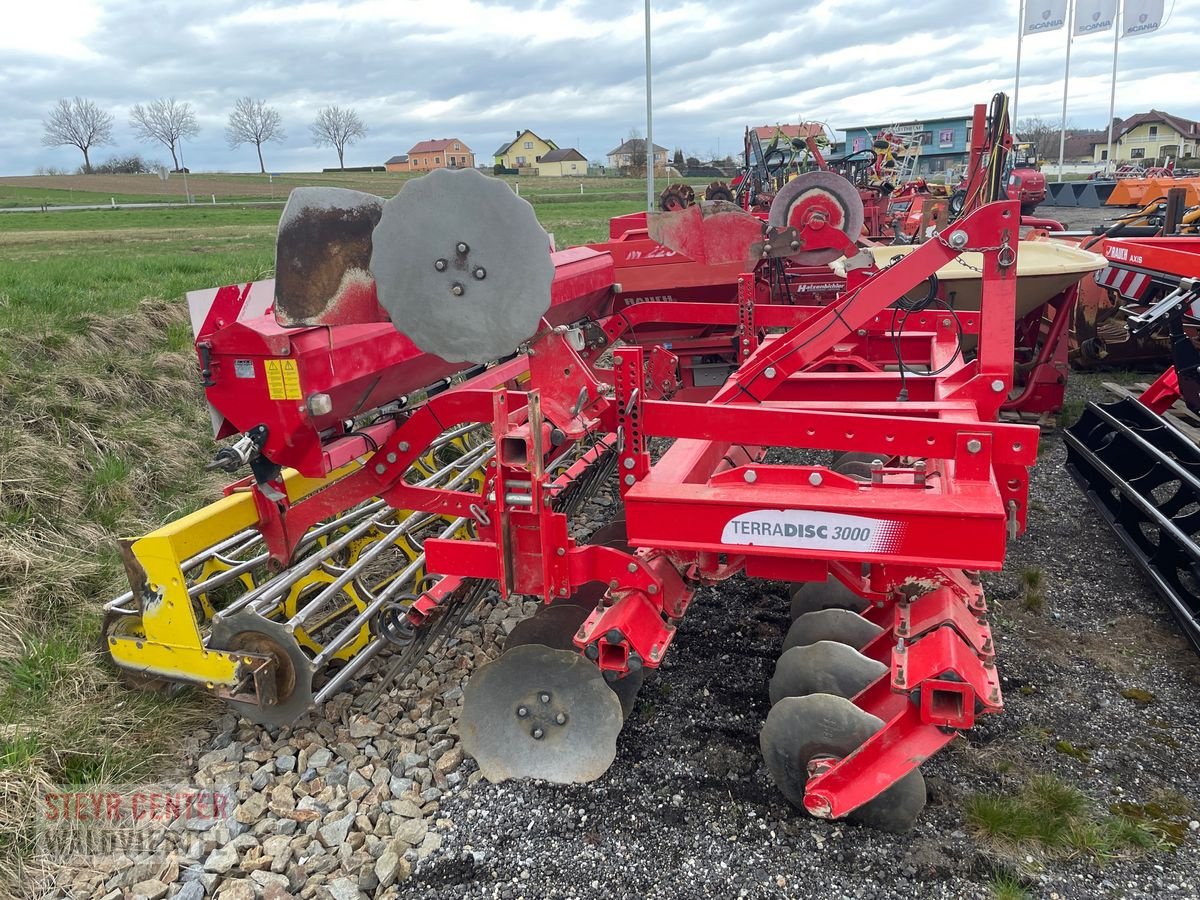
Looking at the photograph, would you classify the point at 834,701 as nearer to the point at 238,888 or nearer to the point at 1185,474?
the point at 238,888

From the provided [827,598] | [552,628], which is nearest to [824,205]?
[827,598]

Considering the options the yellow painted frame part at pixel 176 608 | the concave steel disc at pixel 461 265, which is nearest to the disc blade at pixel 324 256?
the concave steel disc at pixel 461 265

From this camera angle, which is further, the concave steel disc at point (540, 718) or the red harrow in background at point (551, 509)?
the concave steel disc at point (540, 718)

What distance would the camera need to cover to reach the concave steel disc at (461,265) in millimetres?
2527

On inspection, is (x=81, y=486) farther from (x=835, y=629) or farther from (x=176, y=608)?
(x=835, y=629)

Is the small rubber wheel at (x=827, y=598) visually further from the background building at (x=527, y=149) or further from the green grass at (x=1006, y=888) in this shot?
the background building at (x=527, y=149)

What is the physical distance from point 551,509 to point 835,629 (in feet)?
4.11

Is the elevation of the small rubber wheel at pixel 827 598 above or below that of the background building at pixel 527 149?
below

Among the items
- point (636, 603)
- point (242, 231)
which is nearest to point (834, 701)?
point (636, 603)

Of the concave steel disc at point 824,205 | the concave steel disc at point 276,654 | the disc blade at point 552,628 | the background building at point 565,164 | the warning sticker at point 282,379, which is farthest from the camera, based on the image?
the background building at point 565,164

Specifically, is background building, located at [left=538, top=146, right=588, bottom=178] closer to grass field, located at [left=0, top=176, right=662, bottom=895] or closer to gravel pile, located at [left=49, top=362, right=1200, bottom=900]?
grass field, located at [left=0, top=176, right=662, bottom=895]

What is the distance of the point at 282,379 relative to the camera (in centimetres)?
296

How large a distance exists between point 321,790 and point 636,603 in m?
1.47

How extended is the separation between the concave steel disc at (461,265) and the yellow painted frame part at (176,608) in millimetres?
1105
